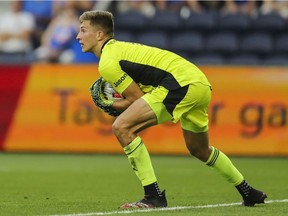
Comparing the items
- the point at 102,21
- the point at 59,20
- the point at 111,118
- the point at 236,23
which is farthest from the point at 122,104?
the point at 59,20

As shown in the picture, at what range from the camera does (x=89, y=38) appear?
29.0 ft

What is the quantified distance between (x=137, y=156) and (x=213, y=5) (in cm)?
1117

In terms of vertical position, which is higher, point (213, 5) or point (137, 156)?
point (137, 156)

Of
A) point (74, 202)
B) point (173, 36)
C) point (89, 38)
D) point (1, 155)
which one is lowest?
point (1, 155)

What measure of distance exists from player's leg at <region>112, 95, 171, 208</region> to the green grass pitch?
9.4 inches

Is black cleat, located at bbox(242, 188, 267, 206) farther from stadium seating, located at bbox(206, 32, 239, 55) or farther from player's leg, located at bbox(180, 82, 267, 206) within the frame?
stadium seating, located at bbox(206, 32, 239, 55)

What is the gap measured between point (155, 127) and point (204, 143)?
26.6 ft

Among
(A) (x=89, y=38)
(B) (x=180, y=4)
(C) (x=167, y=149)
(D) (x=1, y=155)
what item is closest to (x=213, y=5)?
(B) (x=180, y=4)

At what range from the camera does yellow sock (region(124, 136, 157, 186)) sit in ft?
27.7

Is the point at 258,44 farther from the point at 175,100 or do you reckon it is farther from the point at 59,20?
the point at 175,100

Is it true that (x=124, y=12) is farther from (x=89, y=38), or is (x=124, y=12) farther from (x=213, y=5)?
(x=89, y=38)

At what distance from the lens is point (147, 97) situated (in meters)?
8.59

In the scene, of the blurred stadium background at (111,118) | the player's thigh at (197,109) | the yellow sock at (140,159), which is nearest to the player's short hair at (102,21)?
the player's thigh at (197,109)

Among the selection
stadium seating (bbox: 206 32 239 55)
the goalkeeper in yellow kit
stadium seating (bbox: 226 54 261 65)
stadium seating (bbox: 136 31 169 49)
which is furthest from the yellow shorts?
stadium seating (bbox: 136 31 169 49)
